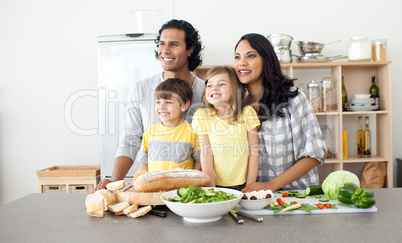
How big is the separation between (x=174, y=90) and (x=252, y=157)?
1.77 ft

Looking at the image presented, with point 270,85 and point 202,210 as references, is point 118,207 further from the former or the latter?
point 270,85

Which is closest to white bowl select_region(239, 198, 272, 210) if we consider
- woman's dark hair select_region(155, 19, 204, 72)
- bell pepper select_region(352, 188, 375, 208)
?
bell pepper select_region(352, 188, 375, 208)

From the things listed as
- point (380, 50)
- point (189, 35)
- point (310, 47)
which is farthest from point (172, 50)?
point (380, 50)

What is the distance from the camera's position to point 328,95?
143 inches

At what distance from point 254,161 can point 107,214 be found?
700mm

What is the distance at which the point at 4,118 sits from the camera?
12.9 feet

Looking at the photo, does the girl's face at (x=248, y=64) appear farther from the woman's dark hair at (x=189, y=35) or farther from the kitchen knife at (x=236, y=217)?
the kitchen knife at (x=236, y=217)

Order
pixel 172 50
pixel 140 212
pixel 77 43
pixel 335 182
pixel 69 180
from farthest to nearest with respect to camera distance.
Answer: pixel 77 43 < pixel 69 180 < pixel 172 50 < pixel 335 182 < pixel 140 212

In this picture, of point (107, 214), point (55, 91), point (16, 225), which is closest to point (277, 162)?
point (107, 214)

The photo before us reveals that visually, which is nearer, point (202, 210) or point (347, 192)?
point (202, 210)

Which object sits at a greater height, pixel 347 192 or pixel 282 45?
pixel 282 45

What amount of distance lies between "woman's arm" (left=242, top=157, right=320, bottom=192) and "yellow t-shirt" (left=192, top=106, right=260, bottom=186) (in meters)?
0.14

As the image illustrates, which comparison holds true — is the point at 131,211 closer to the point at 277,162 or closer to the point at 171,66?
the point at 277,162

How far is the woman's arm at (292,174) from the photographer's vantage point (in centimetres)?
167
